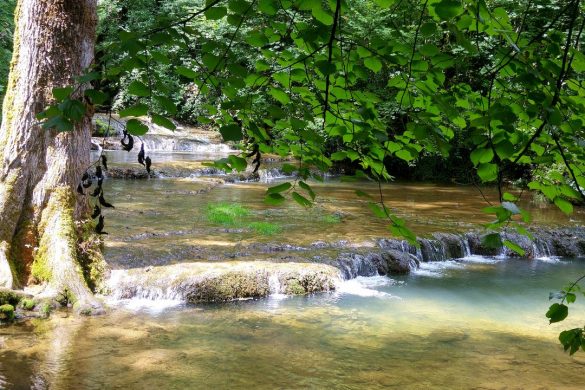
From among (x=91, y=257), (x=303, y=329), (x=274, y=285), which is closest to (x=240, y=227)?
(x=274, y=285)

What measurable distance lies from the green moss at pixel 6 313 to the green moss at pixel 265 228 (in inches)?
184

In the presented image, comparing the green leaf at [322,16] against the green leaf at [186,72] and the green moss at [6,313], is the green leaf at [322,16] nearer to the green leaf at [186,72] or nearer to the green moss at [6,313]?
the green leaf at [186,72]

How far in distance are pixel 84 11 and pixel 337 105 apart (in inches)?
184

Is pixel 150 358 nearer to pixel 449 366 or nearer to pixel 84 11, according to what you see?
pixel 449 366

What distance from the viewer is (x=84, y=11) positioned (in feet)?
19.0

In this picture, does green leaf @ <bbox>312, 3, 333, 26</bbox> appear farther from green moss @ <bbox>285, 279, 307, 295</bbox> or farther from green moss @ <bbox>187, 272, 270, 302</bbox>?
green moss @ <bbox>285, 279, 307, 295</bbox>

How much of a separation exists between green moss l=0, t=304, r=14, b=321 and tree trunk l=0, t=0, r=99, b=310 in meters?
0.29

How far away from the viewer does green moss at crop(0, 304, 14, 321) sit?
18.1ft

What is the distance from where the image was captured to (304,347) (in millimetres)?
5645

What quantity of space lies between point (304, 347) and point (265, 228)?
171 inches

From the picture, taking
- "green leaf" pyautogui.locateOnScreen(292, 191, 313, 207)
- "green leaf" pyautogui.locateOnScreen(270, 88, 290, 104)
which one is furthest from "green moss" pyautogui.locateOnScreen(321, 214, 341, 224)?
"green leaf" pyautogui.locateOnScreen(292, 191, 313, 207)

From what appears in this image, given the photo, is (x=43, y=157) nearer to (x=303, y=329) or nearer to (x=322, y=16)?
Result: (x=303, y=329)

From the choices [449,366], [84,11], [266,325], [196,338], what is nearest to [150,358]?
[196,338]

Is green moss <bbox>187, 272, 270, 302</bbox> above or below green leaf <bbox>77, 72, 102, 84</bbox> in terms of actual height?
below
